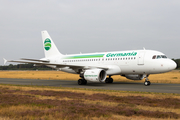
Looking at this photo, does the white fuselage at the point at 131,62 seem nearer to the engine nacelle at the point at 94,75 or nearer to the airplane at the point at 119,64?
the airplane at the point at 119,64

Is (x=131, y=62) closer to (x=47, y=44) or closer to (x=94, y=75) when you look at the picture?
(x=94, y=75)

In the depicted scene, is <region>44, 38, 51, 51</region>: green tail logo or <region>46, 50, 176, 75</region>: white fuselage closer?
<region>46, 50, 176, 75</region>: white fuselage

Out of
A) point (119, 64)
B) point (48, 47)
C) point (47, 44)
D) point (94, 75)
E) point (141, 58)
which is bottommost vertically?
point (94, 75)

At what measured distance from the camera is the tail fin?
33.4 m

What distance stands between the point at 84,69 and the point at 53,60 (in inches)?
343

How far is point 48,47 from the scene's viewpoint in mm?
33938

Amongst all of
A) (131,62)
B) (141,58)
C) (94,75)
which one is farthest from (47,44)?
(141,58)

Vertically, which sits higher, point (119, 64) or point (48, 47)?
point (48, 47)

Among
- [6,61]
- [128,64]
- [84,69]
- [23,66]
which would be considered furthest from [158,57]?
[23,66]

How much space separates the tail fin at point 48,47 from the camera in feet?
110

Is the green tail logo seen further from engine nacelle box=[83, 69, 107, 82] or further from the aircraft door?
the aircraft door

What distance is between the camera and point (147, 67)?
74.5 ft

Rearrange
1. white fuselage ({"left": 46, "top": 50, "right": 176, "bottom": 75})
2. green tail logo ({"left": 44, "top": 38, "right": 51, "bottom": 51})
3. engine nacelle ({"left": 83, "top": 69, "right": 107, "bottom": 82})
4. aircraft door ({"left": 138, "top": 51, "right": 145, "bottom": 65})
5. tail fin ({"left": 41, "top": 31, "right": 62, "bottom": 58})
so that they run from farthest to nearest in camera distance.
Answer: green tail logo ({"left": 44, "top": 38, "right": 51, "bottom": 51}), tail fin ({"left": 41, "top": 31, "right": 62, "bottom": 58}), aircraft door ({"left": 138, "top": 51, "right": 145, "bottom": 65}), engine nacelle ({"left": 83, "top": 69, "right": 107, "bottom": 82}), white fuselage ({"left": 46, "top": 50, "right": 176, "bottom": 75})

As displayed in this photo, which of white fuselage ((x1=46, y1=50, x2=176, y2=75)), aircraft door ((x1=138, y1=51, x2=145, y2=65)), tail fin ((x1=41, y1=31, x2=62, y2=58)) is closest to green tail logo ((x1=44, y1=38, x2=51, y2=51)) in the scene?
tail fin ((x1=41, y1=31, x2=62, y2=58))
